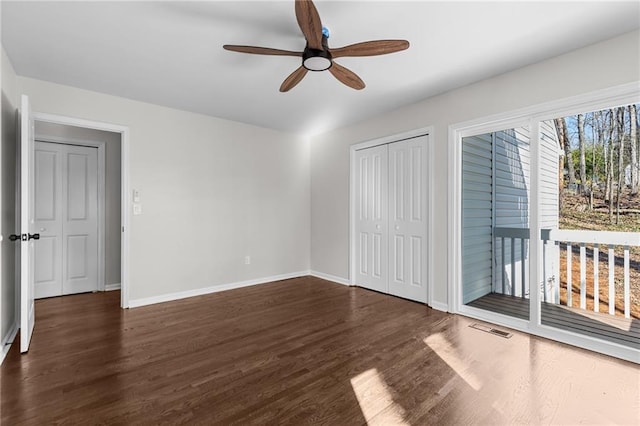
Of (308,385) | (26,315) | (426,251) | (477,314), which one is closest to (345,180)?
(426,251)

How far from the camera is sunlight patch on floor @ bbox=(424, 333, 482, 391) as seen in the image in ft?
7.09

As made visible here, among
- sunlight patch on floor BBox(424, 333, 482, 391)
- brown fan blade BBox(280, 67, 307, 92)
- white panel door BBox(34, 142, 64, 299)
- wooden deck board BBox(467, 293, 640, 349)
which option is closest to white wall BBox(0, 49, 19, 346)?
white panel door BBox(34, 142, 64, 299)

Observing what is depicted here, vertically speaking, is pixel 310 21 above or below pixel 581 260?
above

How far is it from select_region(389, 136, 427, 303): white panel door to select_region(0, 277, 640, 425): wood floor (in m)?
0.65

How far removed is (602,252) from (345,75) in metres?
2.87

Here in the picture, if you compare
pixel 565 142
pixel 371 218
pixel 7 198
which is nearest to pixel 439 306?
pixel 371 218

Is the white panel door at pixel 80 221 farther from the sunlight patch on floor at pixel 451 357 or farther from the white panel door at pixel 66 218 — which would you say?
the sunlight patch on floor at pixel 451 357

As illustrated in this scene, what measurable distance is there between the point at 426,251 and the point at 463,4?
264cm

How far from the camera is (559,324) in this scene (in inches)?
115

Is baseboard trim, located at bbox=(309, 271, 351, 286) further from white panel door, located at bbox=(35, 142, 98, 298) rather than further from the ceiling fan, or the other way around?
white panel door, located at bbox=(35, 142, 98, 298)

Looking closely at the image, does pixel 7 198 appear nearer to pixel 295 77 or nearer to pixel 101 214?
pixel 101 214

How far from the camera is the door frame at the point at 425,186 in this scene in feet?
12.4

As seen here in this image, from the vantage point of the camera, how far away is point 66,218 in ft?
14.7

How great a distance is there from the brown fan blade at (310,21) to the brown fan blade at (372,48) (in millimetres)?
179
